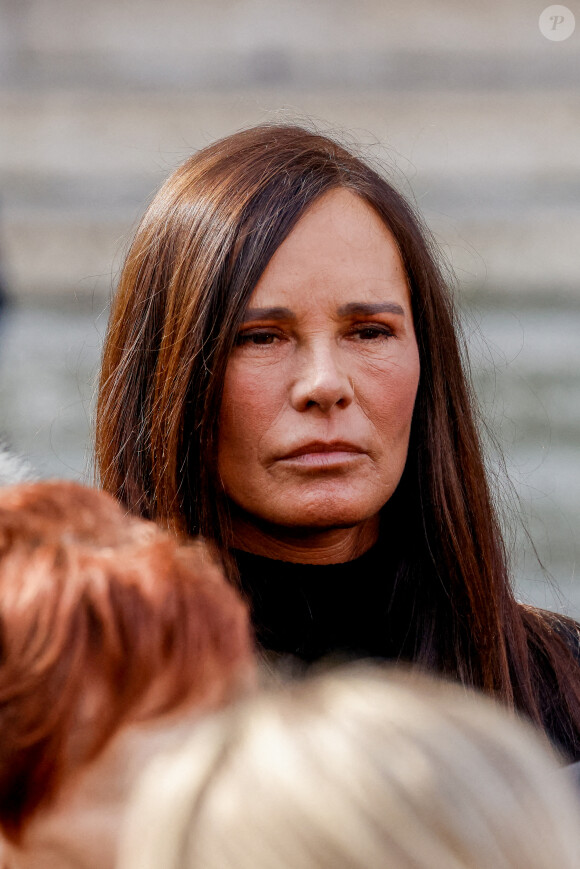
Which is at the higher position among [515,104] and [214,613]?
[515,104]

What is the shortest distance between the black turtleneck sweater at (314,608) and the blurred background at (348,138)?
181 centimetres

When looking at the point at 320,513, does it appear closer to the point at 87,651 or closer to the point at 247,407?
the point at 247,407

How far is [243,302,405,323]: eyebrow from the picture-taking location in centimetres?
157

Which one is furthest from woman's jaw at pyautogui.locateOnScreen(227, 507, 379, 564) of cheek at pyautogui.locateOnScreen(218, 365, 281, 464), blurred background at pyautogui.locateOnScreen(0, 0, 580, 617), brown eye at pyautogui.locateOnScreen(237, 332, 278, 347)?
blurred background at pyautogui.locateOnScreen(0, 0, 580, 617)

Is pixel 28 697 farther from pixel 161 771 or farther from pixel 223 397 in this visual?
pixel 223 397

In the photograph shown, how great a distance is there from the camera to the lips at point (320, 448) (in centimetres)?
157

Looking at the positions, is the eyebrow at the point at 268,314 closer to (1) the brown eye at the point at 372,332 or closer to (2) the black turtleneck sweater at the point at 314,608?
(1) the brown eye at the point at 372,332

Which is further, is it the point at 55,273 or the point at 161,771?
the point at 55,273

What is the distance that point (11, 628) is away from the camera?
714 millimetres

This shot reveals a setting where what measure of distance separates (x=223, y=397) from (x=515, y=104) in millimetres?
2336

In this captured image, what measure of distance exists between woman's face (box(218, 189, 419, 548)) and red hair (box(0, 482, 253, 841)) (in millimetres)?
815

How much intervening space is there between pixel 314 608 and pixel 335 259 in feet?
1.69

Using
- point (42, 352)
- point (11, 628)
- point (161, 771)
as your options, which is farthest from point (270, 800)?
point (42, 352)

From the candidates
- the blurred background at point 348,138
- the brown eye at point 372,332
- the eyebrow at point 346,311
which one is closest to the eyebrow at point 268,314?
the eyebrow at point 346,311
